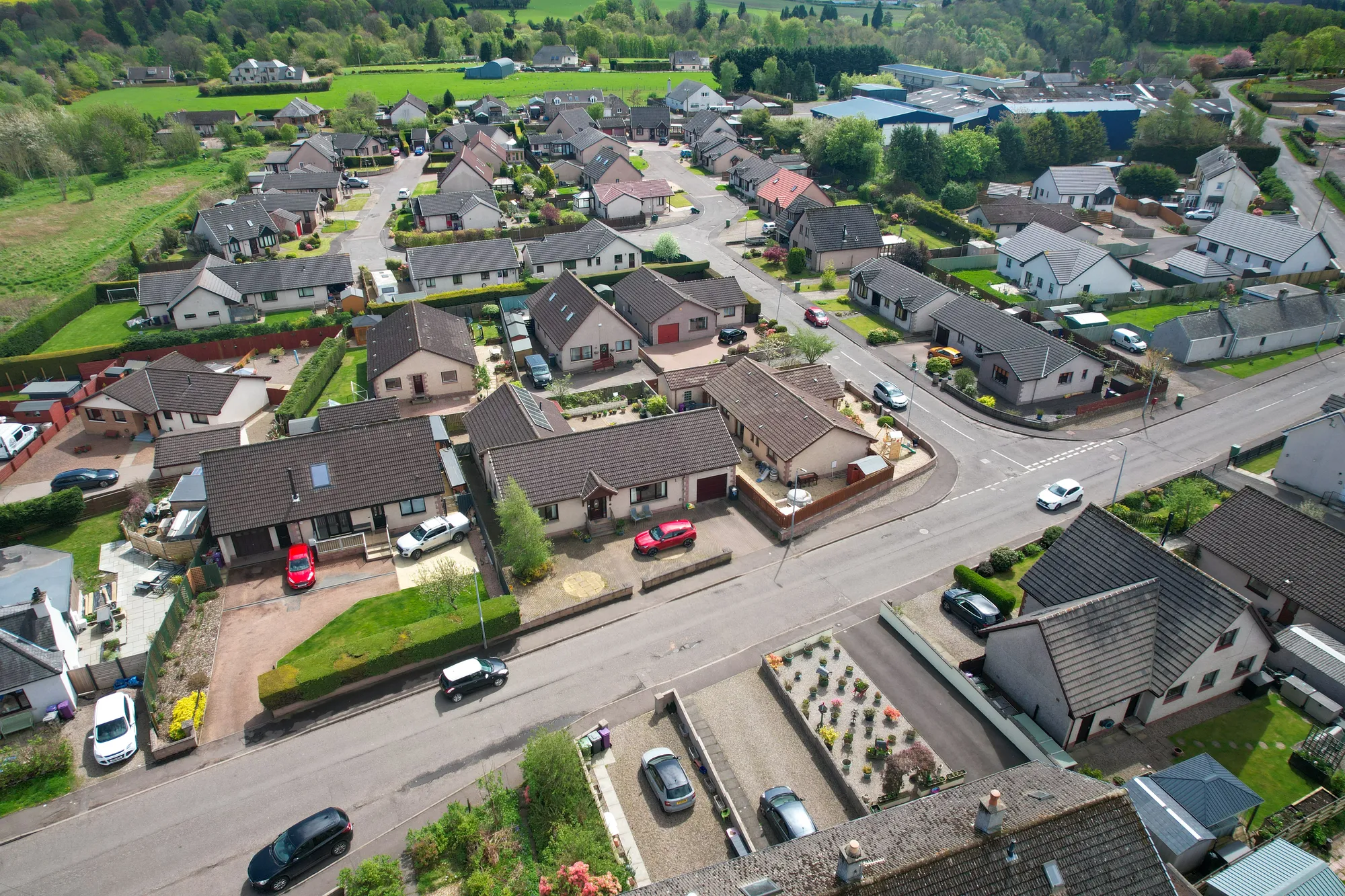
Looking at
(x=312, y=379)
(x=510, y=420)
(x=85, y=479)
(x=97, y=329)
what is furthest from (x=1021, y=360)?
(x=97, y=329)

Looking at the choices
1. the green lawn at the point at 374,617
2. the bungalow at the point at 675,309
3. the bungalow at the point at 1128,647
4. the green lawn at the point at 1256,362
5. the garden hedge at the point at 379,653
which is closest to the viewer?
the bungalow at the point at 1128,647

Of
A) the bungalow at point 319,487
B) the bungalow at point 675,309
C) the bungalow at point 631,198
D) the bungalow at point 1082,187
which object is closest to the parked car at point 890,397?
the bungalow at point 675,309

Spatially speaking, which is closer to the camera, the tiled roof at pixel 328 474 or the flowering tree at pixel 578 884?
the flowering tree at pixel 578 884

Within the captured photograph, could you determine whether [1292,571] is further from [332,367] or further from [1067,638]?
[332,367]

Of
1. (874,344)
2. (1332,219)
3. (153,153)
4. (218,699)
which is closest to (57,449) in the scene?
(218,699)

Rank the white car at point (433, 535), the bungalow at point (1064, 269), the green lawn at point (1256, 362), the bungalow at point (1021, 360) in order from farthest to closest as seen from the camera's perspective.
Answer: the bungalow at point (1064, 269) → the green lawn at point (1256, 362) → the bungalow at point (1021, 360) → the white car at point (433, 535)

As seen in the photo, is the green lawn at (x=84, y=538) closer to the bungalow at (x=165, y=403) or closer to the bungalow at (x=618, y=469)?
the bungalow at (x=165, y=403)

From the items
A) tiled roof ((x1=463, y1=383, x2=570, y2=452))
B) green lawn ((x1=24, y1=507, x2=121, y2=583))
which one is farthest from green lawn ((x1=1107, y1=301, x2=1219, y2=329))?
green lawn ((x1=24, y1=507, x2=121, y2=583))

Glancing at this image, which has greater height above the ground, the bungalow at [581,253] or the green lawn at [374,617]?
the bungalow at [581,253]
